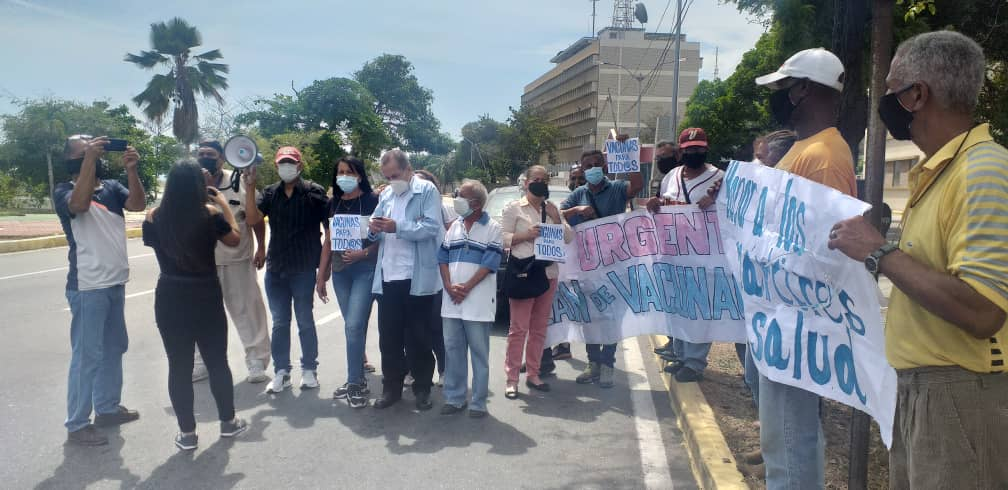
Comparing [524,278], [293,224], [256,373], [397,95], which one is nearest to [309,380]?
[256,373]

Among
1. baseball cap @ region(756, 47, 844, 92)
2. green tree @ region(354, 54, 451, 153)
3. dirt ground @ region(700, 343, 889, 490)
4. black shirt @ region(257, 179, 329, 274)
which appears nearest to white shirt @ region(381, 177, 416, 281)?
black shirt @ region(257, 179, 329, 274)

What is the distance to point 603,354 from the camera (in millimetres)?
6309

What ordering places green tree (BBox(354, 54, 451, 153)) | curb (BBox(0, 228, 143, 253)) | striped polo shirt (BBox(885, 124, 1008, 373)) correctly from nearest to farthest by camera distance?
striped polo shirt (BBox(885, 124, 1008, 373)) < curb (BBox(0, 228, 143, 253)) < green tree (BBox(354, 54, 451, 153))

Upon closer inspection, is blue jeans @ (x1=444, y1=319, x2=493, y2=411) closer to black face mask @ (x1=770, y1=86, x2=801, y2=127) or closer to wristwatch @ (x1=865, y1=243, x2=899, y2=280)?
black face mask @ (x1=770, y1=86, x2=801, y2=127)

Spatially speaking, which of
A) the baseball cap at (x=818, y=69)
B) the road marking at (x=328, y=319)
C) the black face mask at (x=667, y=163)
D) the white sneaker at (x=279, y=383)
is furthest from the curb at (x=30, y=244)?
the baseball cap at (x=818, y=69)

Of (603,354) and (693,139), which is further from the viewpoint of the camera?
(603,354)

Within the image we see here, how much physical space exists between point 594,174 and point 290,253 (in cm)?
276

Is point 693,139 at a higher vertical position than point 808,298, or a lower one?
higher

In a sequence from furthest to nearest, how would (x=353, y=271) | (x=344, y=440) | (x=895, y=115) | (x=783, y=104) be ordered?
1. (x=353, y=271)
2. (x=344, y=440)
3. (x=783, y=104)
4. (x=895, y=115)

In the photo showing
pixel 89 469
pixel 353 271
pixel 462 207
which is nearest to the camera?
pixel 89 469

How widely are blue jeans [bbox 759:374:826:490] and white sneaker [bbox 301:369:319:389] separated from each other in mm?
4132

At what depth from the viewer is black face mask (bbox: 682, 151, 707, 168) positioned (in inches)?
216

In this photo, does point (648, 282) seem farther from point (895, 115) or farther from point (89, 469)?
point (89, 469)

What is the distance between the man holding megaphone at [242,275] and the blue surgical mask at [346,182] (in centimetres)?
85
